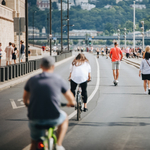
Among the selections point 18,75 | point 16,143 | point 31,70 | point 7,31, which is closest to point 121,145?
point 16,143

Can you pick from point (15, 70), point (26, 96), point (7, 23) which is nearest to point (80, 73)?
point (26, 96)

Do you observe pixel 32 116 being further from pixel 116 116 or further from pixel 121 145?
pixel 116 116

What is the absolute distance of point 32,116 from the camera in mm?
4656

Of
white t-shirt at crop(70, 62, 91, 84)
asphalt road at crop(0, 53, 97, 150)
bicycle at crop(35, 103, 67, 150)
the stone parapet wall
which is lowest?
asphalt road at crop(0, 53, 97, 150)

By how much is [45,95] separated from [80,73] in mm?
4587

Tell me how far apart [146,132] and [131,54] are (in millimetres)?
47423

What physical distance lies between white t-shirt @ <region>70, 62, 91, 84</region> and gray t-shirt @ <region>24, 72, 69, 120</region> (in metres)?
4.46

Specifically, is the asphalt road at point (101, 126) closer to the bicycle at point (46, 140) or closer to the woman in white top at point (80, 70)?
the woman in white top at point (80, 70)

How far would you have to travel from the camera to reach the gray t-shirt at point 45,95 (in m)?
4.58

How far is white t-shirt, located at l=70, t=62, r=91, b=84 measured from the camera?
29.9ft

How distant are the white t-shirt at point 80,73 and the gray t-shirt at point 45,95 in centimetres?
446

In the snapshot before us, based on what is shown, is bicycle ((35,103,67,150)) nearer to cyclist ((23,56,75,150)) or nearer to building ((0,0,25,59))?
cyclist ((23,56,75,150))

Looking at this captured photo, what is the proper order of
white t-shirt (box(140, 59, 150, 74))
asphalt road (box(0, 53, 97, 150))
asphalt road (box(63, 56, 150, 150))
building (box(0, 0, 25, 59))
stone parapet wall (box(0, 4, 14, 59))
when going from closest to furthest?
asphalt road (box(63, 56, 150, 150)), asphalt road (box(0, 53, 97, 150)), white t-shirt (box(140, 59, 150, 74)), stone parapet wall (box(0, 4, 14, 59)), building (box(0, 0, 25, 59))

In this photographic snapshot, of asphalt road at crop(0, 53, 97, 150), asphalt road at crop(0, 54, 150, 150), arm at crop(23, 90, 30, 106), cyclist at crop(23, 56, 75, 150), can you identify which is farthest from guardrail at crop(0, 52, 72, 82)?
cyclist at crop(23, 56, 75, 150)
